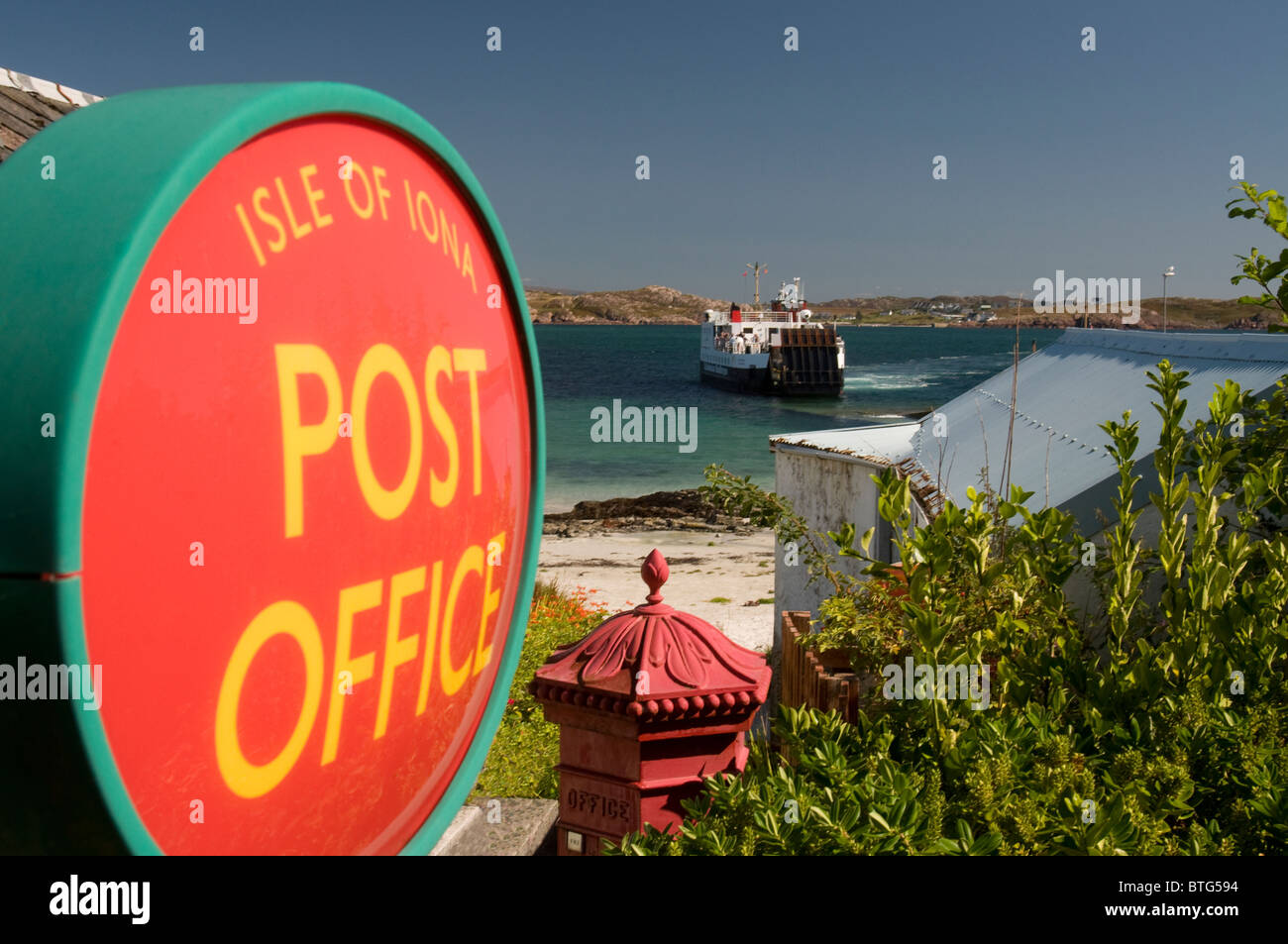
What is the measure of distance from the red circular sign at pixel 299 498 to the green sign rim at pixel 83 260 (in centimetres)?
3

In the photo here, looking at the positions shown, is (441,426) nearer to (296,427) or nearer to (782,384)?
(296,427)

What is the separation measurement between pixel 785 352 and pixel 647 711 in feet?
226

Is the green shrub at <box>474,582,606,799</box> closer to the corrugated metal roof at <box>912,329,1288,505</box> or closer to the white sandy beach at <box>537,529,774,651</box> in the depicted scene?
the corrugated metal roof at <box>912,329,1288,505</box>

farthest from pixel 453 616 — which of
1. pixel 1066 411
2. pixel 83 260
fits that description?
pixel 1066 411

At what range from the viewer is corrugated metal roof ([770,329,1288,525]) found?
5.40 m

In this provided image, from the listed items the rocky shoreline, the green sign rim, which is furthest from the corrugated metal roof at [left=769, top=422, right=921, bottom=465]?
the rocky shoreline

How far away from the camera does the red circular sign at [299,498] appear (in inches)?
31.7

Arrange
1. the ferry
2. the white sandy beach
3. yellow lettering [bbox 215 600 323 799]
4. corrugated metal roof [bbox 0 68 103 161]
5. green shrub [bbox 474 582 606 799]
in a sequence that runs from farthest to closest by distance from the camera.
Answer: the ferry, the white sandy beach, green shrub [bbox 474 582 606 799], corrugated metal roof [bbox 0 68 103 161], yellow lettering [bbox 215 600 323 799]

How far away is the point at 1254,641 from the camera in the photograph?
11.9ft

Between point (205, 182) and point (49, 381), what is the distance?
0.77ft

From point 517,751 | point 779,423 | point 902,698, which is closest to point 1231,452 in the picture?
point 902,698

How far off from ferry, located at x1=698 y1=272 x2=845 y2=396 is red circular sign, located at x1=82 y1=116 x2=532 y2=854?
230ft

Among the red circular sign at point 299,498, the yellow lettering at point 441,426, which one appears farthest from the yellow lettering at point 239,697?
the yellow lettering at point 441,426

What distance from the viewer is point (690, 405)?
72562mm
